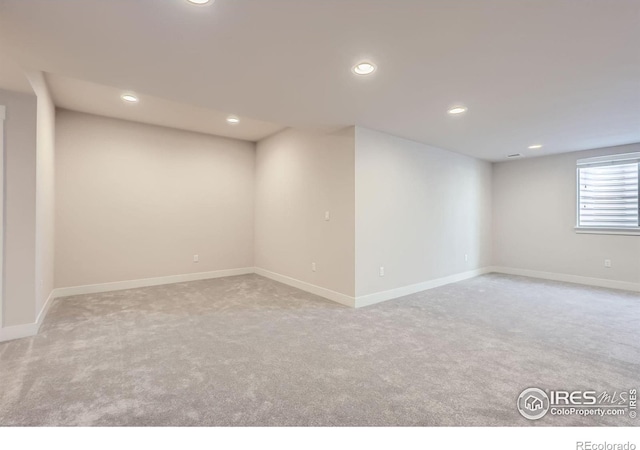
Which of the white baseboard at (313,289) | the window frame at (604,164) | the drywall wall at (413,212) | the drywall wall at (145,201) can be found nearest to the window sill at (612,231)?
the window frame at (604,164)

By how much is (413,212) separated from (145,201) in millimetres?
4450

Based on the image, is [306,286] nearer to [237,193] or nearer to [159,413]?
[237,193]

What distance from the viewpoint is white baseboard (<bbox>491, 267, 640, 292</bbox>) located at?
4.95m

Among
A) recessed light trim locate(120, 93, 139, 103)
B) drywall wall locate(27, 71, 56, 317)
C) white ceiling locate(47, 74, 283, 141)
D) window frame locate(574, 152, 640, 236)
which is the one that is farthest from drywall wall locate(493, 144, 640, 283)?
drywall wall locate(27, 71, 56, 317)

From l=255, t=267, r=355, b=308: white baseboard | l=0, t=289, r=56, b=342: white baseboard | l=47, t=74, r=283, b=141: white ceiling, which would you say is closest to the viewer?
l=0, t=289, r=56, b=342: white baseboard

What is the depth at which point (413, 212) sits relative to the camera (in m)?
4.78

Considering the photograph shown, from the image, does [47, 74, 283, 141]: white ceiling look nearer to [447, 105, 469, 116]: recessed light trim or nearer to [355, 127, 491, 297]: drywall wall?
[355, 127, 491, 297]: drywall wall

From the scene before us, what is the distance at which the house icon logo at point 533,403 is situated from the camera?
5.83 feet

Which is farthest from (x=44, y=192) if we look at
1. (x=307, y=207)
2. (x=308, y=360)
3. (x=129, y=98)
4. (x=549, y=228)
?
(x=549, y=228)

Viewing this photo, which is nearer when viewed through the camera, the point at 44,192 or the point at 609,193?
the point at 44,192

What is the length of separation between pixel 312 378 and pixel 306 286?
2.57 m

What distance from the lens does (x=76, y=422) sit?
1.67m

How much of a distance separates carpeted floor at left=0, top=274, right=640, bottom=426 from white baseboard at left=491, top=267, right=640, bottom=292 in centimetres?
108

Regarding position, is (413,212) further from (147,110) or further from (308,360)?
(147,110)
